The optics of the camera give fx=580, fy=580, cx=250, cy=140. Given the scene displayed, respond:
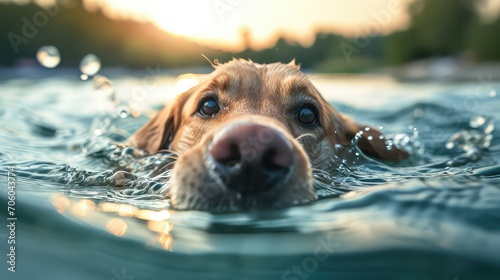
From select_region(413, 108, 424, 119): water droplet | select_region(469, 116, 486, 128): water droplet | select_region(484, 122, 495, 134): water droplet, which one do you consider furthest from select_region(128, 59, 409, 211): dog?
select_region(413, 108, 424, 119): water droplet

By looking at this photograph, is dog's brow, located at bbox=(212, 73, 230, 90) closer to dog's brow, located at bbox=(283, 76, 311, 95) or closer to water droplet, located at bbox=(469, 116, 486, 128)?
dog's brow, located at bbox=(283, 76, 311, 95)

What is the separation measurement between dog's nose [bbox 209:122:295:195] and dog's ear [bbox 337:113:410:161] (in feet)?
7.17

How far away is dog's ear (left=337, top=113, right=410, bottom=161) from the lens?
513cm

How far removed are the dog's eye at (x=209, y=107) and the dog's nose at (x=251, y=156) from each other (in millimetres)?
1336

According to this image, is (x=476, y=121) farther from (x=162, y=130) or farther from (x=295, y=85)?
(x=162, y=130)

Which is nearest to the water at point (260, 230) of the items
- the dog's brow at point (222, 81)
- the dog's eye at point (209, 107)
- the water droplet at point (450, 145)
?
the dog's eye at point (209, 107)

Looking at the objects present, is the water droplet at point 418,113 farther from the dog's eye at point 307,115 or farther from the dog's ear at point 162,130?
the dog's ear at point 162,130

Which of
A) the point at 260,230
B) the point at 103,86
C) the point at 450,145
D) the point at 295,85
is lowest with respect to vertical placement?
the point at 260,230

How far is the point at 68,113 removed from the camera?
870 cm

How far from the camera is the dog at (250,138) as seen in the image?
288 centimetres

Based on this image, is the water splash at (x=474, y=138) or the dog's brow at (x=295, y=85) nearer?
the dog's brow at (x=295, y=85)

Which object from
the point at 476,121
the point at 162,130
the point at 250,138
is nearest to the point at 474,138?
the point at 476,121

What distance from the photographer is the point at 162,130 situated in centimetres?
504

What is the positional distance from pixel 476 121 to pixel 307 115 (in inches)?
155
